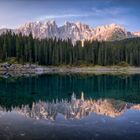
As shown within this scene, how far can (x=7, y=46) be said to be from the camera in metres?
177

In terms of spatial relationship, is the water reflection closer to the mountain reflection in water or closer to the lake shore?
the mountain reflection in water

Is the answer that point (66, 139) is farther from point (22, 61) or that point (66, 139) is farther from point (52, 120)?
point (22, 61)

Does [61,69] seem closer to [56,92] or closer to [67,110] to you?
[56,92]

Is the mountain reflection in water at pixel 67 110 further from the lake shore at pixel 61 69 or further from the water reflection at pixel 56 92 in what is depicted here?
the lake shore at pixel 61 69

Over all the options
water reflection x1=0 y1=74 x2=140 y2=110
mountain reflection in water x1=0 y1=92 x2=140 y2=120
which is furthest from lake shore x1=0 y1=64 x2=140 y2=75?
mountain reflection in water x1=0 y1=92 x2=140 y2=120

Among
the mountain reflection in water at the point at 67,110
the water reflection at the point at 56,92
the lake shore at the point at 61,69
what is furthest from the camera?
the lake shore at the point at 61,69

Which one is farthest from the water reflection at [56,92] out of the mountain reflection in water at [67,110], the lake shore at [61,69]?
the lake shore at [61,69]

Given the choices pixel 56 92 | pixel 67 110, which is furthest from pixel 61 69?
pixel 67 110

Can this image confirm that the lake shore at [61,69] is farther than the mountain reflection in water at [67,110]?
Yes

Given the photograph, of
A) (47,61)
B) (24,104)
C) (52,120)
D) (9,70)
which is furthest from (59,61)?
(52,120)

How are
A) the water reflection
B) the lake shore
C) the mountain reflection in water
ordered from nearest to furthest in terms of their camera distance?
the mountain reflection in water, the water reflection, the lake shore

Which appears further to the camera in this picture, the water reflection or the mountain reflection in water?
the water reflection

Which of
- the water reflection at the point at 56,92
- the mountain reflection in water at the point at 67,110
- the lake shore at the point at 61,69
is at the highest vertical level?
the mountain reflection in water at the point at 67,110

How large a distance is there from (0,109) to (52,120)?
35.2 feet
